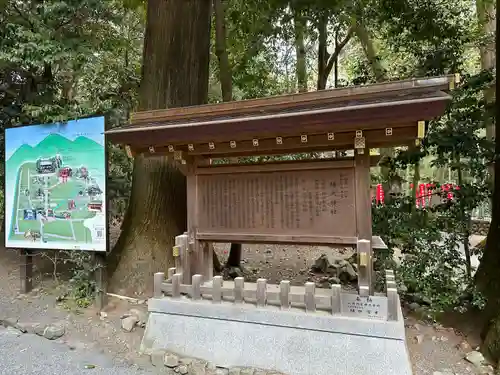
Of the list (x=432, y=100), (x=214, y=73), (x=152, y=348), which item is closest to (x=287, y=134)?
(x=432, y=100)

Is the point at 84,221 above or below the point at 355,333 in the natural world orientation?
above

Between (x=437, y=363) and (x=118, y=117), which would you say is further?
(x=118, y=117)

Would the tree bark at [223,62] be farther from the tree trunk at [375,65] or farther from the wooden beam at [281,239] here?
the wooden beam at [281,239]

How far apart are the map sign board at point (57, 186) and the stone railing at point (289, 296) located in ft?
4.98

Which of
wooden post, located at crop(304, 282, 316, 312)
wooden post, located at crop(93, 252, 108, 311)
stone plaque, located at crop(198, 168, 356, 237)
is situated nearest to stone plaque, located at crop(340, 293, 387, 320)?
wooden post, located at crop(304, 282, 316, 312)

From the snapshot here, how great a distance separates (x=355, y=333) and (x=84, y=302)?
3.86 m

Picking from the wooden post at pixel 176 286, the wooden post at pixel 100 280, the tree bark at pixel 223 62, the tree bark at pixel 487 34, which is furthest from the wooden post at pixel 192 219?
the tree bark at pixel 487 34

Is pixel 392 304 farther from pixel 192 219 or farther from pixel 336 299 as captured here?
pixel 192 219

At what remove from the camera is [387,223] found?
226 inches

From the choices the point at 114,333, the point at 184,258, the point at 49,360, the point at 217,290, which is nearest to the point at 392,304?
the point at 217,290

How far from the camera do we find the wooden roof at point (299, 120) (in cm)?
334

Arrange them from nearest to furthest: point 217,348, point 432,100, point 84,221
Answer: point 432,100
point 217,348
point 84,221

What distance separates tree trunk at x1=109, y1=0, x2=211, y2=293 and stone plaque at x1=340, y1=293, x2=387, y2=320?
3.02 meters

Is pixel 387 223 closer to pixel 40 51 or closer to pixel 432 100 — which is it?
pixel 432 100
